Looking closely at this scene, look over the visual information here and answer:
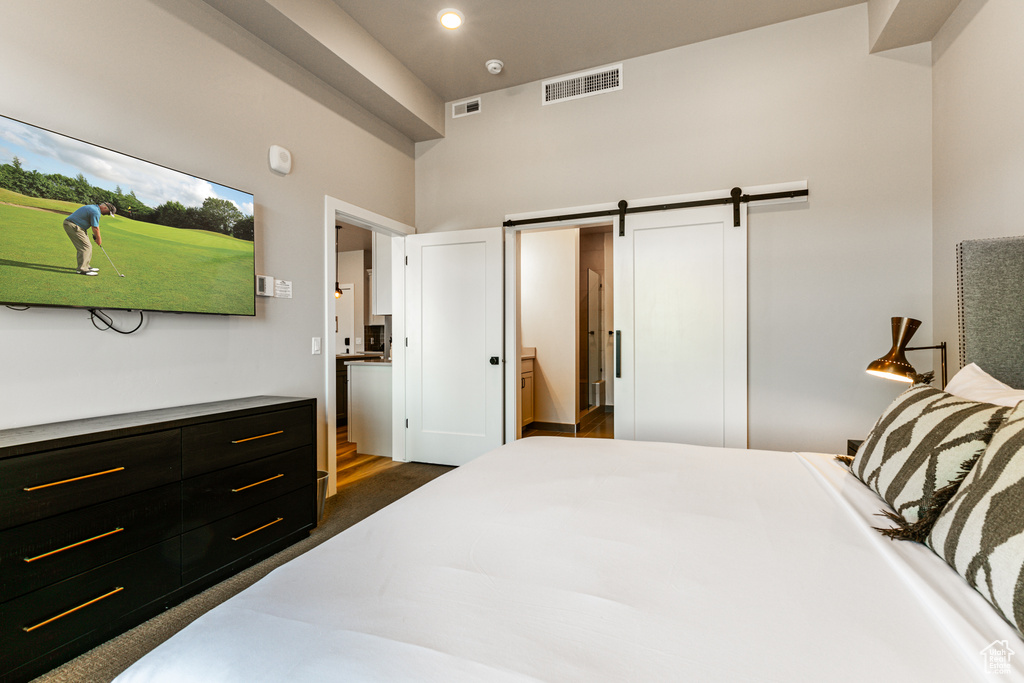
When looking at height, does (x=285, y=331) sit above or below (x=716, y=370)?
above

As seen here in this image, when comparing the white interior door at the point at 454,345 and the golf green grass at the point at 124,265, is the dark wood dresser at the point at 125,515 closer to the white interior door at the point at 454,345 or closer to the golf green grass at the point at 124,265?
the golf green grass at the point at 124,265

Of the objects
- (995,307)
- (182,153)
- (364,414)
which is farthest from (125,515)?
(995,307)

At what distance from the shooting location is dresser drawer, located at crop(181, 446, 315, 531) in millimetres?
1964

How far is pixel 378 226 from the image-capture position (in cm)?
384

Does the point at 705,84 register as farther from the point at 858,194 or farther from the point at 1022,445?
the point at 1022,445

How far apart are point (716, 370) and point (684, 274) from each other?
734 millimetres

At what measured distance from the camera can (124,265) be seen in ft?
6.49

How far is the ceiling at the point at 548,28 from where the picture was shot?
2.96m

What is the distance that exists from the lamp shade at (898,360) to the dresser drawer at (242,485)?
287 cm

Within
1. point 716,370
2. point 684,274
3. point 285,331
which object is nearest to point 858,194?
point 684,274

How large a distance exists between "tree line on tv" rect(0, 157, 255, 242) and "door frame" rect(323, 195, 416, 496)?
762mm

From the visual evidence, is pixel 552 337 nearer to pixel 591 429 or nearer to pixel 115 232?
pixel 591 429

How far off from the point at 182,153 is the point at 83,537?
181cm

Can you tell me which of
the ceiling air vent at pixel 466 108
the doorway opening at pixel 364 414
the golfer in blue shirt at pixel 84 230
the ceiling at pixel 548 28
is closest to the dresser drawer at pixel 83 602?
Result: the golfer in blue shirt at pixel 84 230
